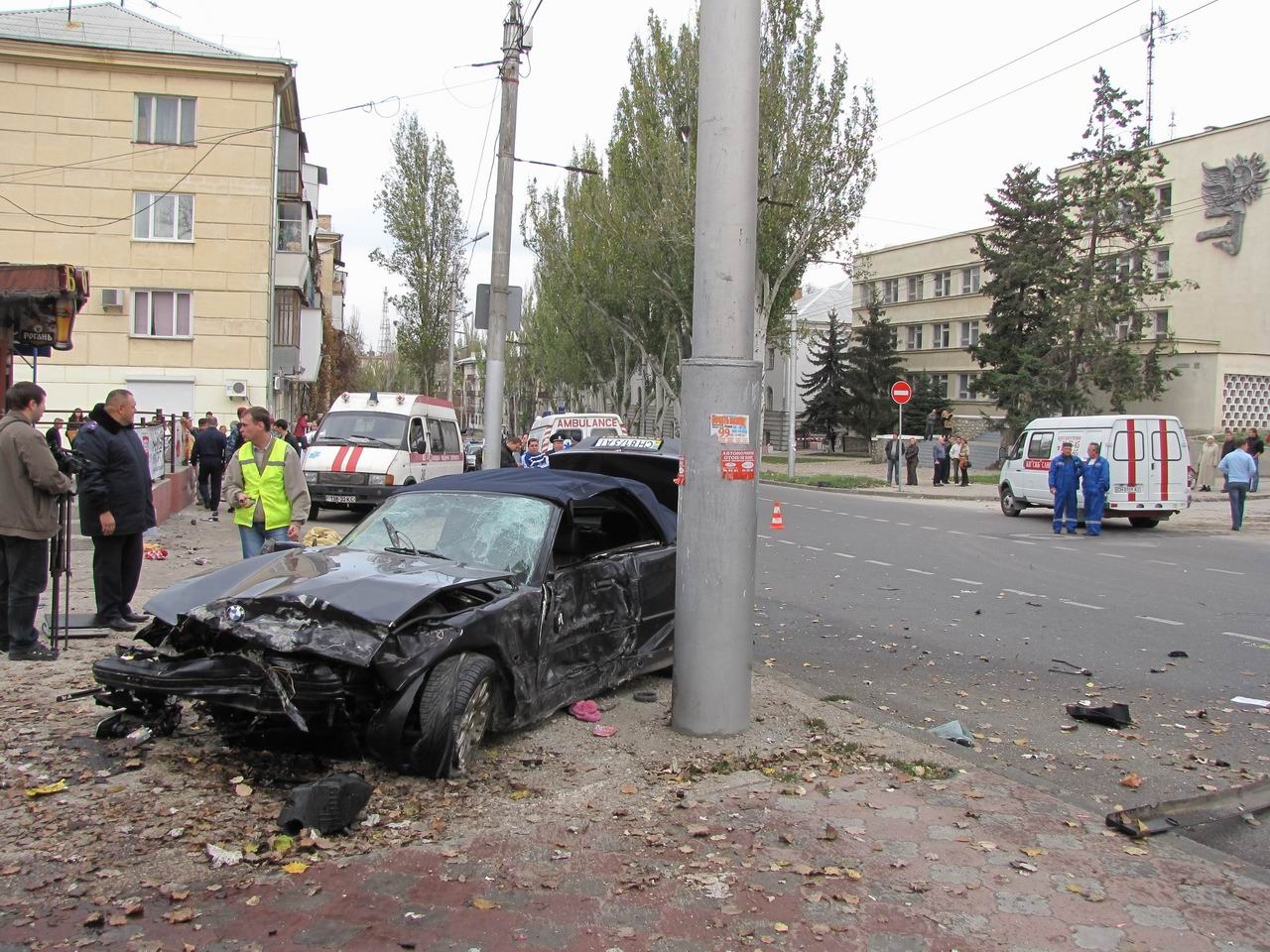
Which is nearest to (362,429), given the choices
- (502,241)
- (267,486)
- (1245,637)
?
(502,241)

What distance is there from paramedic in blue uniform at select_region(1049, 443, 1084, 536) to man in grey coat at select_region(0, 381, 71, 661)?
17724 millimetres

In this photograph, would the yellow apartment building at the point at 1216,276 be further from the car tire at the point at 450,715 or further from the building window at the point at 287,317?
the car tire at the point at 450,715

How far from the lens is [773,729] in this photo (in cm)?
611

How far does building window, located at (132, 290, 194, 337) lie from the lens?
31.5 meters

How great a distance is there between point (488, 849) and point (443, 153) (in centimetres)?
4331

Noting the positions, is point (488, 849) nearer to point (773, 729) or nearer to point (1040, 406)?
point (773, 729)

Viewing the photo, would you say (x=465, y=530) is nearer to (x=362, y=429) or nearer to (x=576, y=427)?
(x=362, y=429)

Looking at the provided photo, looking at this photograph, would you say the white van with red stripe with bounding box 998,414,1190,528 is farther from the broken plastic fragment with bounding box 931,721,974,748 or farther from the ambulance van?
the broken plastic fragment with bounding box 931,721,974,748

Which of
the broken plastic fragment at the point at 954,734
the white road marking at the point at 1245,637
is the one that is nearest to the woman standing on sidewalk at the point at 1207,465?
the white road marking at the point at 1245,637

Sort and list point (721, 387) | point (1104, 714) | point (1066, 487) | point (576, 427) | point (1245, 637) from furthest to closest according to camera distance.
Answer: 1. point (576, 427)
2. point (1066, 487)
3. point (1245, 637)
4. point (1104, 714)
5. point (721, 387)

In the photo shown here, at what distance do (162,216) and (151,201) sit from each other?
51cm

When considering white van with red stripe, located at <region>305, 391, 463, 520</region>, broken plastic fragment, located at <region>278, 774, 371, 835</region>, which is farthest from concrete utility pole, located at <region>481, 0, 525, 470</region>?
broken plastic fragment, located at <region>278, 774, 371, 835</region>

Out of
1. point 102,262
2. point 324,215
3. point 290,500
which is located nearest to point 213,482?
point 290,500

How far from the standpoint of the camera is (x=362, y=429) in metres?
19.8
